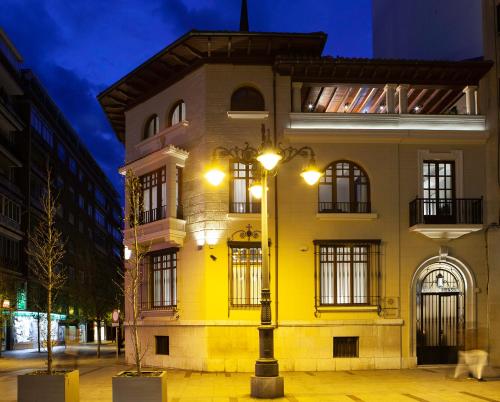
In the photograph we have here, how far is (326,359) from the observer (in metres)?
24.0

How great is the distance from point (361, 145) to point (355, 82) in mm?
2278

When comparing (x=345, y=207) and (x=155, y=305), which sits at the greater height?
(x=345, y=207)

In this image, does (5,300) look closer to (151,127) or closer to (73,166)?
(151,127)

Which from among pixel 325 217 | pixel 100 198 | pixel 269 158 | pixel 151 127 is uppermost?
pixel 100 198

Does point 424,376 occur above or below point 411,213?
below

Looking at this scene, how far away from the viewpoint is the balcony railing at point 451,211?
2475 centimetres

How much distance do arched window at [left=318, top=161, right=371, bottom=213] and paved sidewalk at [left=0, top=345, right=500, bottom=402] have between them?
18.7 feet

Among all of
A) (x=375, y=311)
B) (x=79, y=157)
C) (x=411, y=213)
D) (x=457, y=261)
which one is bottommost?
(x=375, y=311)

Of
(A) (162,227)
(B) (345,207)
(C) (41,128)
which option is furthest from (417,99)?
(C) (41,128)

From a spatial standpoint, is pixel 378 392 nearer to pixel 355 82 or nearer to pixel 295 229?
pixel 295 229

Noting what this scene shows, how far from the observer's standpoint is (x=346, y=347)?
80.0ft

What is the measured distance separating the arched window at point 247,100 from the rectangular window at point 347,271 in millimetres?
5140

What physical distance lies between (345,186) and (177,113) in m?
6.87

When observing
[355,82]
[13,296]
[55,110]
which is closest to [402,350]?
[355,82]
